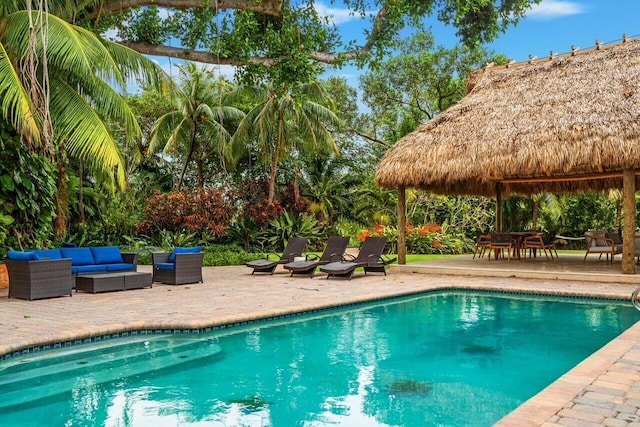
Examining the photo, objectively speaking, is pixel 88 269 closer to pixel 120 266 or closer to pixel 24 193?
pixel 120 266

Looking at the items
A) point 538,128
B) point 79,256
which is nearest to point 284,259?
point 79,256

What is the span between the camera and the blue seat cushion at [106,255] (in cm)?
1022

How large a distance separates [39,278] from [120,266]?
6.27 feet

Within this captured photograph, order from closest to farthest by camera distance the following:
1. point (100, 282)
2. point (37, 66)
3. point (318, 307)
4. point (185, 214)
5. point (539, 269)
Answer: point (37, 66), point (318, 307), point (100, 282), point (539, 269), point (185, 214)

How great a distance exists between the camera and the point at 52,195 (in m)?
11.0

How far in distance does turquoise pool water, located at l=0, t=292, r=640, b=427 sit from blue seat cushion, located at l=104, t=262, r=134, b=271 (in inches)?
158

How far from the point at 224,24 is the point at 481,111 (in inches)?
232

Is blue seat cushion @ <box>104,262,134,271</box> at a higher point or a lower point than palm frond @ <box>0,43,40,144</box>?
lower

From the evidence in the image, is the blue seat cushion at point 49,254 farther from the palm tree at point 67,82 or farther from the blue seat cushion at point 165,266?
the blue seat cushion at point 165,266

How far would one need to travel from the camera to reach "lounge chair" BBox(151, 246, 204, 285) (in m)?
10.6

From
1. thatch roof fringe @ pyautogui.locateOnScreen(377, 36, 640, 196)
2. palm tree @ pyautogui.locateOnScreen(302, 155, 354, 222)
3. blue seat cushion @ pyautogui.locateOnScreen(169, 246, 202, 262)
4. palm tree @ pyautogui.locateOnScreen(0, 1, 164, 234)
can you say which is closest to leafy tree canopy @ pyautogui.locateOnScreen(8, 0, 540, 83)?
palm tree @ pyautogui.locateOnScreen(0, 1, 164, 234)

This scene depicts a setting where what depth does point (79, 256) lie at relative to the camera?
32.6 ft

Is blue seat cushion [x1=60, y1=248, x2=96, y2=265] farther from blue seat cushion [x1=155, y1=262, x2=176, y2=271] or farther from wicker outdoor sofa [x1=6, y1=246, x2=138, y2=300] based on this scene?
blue seat cushion [x1=155, y1=262, x2=176, y2=271]

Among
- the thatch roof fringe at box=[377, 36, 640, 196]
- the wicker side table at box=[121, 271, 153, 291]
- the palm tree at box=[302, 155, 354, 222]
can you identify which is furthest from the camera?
the palm tree at box=[302, 155, 354, 222]
